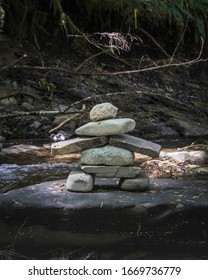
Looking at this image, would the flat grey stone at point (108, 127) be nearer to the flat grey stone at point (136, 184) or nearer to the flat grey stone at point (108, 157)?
→ the flat grey stone at point (108, 157)

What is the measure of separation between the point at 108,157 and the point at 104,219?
552mm

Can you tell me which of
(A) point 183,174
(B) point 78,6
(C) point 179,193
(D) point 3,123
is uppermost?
(B) point 78,6

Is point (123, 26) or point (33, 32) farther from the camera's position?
point (123, 26)

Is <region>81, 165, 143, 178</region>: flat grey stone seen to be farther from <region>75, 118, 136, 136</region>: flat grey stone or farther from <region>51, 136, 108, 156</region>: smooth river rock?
<region>75, 118, 136, 136</region>: flat grey stone

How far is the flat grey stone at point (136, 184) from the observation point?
3.60 m

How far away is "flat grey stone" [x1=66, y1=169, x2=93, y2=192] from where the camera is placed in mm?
3557

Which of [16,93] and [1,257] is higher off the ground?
[1,257]

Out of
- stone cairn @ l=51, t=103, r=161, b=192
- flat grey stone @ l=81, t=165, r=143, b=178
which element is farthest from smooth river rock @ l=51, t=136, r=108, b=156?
flat grey stone @ l=81, t=165, r=143, b=178

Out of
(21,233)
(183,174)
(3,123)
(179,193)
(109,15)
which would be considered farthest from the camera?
(109,15)

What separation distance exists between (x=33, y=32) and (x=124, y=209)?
7.02m

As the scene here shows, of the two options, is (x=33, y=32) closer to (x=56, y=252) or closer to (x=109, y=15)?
(x=109, y=15)

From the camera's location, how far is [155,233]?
3.09 m

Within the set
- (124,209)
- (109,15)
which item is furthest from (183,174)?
(109,15)

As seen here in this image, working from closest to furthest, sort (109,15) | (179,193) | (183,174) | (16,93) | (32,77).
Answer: (179,193) → (183,174) → (16,93) → (32,77) → (109,15)
